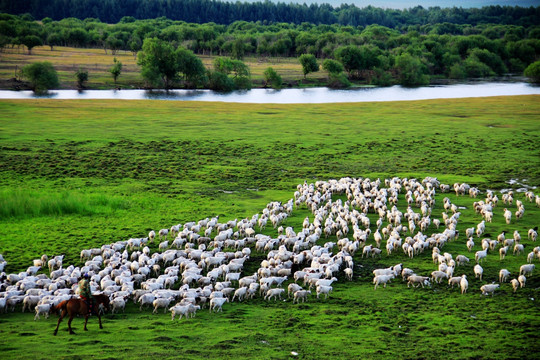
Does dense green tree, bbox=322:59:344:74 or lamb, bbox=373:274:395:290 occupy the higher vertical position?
dense green tree, bbox=322:59:344:74

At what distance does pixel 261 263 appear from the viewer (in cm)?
2275

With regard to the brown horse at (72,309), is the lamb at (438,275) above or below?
below

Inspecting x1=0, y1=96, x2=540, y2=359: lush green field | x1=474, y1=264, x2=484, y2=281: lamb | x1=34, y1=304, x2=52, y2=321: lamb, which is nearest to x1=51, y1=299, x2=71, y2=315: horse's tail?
x1=34, y1=304, x2=52, y2=321: lamb

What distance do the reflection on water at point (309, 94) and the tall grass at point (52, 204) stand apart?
191 ft

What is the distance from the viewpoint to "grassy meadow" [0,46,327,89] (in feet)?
357

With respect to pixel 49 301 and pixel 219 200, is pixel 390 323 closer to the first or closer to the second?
pixel 49 301

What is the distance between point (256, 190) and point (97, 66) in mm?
101467

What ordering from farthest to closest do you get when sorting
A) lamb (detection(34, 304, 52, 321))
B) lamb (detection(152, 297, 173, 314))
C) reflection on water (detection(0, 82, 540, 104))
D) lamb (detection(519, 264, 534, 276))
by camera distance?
reflection on water (detection(0, 82, 540, 104)) → lamb (detection(519, 264, 534, 276)) → lamb (detection(152, 297, 173, 314)) → lamb (detection(34, 304, 52, 321))

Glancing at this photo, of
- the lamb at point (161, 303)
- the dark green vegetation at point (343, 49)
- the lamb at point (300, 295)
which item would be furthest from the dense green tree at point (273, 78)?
the lamb at point (161, 303)

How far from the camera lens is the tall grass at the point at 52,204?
29766 mm

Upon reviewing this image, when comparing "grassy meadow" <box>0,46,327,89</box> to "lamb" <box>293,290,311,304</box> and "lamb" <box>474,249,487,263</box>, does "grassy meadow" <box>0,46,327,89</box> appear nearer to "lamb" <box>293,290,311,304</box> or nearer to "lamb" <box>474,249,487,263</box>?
"lamb" <box>293,290,311,304</box>

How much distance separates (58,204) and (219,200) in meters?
8.76

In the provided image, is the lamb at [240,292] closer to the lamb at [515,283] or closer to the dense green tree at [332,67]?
the lamb at [515,283]

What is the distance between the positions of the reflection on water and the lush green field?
14133 mm
